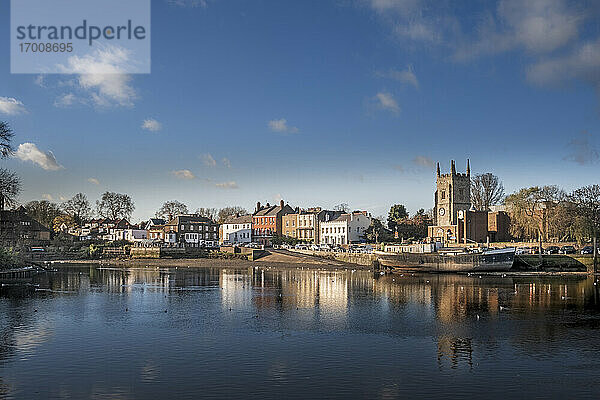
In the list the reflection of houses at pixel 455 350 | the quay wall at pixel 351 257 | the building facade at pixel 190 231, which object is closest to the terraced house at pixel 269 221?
the building facade at pixel 190 231

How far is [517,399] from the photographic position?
1625 cm

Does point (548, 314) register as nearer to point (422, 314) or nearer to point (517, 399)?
point (422, 314)

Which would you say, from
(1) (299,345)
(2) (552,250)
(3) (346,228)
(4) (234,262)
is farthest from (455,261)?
(1) (299,345)

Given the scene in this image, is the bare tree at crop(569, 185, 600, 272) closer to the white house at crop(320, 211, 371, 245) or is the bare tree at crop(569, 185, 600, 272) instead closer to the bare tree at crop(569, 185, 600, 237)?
the bare tree at crop(569, 185, 600, 237)

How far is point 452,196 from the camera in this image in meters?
95.2

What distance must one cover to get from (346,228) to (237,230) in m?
27.1

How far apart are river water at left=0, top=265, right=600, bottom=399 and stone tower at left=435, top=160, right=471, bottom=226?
5274 cm

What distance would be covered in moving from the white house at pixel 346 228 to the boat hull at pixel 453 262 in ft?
106

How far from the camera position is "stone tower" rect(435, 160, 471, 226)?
94.9m

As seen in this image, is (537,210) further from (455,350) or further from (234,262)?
(455,350)

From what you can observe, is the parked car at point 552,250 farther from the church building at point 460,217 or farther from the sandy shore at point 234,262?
the sandy shore at point 234,262

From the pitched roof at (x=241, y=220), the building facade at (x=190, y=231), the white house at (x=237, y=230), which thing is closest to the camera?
the building facade at (x=190, y=231)

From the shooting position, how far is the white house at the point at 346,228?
335 ft

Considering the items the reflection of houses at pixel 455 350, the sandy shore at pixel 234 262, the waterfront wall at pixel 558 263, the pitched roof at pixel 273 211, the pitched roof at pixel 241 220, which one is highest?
the pitched roof at pixel 273 211
